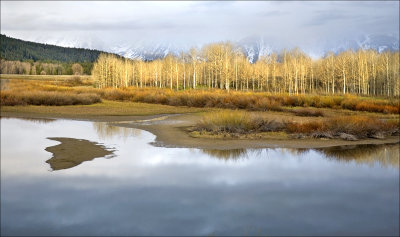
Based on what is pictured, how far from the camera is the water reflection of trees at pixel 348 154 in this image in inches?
583

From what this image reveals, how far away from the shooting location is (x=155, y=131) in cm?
2244

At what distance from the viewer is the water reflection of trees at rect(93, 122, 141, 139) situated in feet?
67.7

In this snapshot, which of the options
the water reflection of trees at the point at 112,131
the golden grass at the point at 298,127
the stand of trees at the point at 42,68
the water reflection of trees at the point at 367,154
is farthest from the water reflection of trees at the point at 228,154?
the stand of trees at the point at 42,68

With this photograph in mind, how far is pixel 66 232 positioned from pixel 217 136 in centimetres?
1298

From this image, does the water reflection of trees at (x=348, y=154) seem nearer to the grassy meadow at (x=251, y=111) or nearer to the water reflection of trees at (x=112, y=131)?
the grassy meadow at (x=251, y=111)

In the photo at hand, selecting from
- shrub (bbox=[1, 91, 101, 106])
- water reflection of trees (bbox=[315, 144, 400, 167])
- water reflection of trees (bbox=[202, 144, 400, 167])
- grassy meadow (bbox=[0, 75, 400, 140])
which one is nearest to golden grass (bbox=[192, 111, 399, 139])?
grassy meadow (bbox=[0, 75, 400, 140])

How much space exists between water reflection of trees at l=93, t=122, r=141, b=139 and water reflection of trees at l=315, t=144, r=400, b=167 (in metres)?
9.69

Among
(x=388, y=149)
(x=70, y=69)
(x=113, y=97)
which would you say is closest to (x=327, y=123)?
(x=388, y=149)

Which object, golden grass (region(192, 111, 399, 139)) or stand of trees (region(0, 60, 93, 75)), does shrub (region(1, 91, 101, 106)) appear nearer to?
golden grass (region(192, 111, 399, 139))

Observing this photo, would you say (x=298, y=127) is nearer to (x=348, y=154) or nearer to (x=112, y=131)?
(x=348, y=154)

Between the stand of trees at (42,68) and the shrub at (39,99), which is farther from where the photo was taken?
the stand of trees at (42,68)

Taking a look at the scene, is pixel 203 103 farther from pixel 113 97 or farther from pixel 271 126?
pixel 271 126

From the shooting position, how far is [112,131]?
22.3 meters

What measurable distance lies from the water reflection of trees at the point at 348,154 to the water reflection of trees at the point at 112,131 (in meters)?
6.16
